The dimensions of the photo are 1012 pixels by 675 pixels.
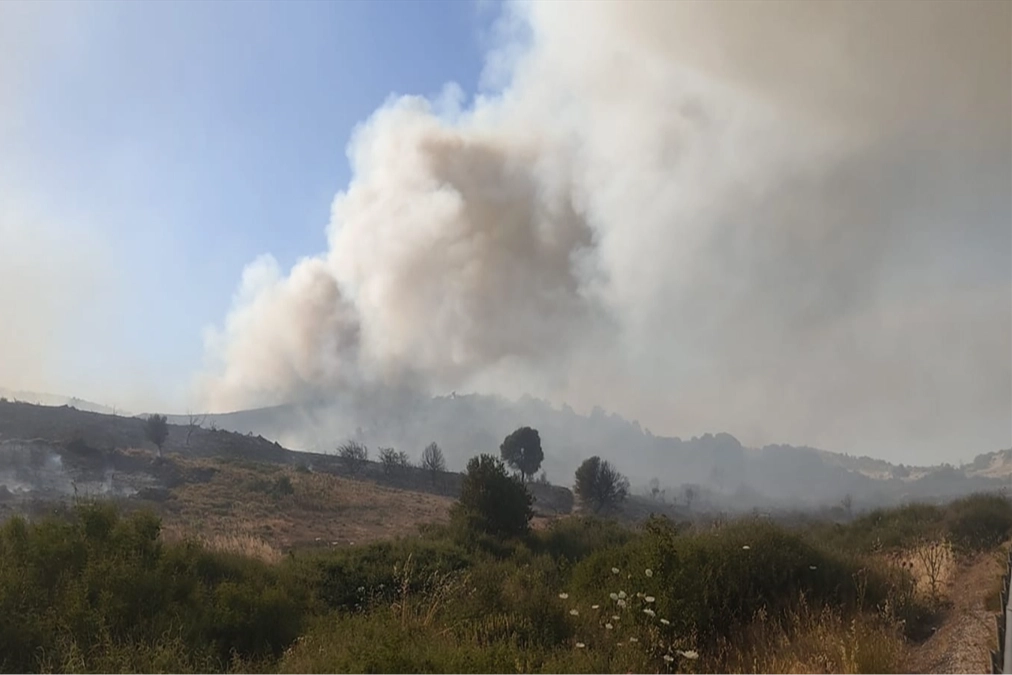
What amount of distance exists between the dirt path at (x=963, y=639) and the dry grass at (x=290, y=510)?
16.4 meters

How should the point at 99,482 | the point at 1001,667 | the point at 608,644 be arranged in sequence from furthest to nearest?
the point at 99,482, the point at 608,644, the point at 1001,667

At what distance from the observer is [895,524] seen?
74.7 ft

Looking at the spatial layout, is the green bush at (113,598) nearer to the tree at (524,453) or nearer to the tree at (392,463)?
the tree at (392,463)

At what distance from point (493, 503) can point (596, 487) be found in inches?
1621

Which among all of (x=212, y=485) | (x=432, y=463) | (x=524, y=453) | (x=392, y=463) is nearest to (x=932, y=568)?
(x=212, y=485)

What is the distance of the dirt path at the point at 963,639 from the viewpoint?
6992mm

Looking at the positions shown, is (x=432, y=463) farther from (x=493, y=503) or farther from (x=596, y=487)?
(x=493, y=503)

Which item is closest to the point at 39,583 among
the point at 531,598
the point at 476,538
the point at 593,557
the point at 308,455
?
the point at 531,598

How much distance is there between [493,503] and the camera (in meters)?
25.4

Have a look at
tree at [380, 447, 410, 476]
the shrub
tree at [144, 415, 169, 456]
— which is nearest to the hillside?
tree at [380, 447, 410, 476]

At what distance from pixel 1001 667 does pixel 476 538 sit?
58.5 feet

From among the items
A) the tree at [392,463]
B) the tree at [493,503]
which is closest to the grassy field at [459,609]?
the tree at [493,503]

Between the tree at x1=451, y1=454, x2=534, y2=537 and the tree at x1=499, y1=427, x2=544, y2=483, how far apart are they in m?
57.4

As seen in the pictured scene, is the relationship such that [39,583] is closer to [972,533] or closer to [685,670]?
[685,670]
